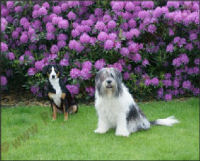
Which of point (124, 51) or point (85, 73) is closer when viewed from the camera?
point (85, 73)

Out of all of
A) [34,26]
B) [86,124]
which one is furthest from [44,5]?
[86,124]

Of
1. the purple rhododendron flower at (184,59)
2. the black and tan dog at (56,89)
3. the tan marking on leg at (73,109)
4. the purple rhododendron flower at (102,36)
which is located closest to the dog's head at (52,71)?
the black and tan dog at (56,89)

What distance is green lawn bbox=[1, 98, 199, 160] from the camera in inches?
195

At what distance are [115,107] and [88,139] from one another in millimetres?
656

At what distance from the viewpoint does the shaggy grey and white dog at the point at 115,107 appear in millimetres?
5547

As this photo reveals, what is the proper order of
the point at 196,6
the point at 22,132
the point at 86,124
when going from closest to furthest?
the point at 22,132 → the point at 86,124 → the point at 196,6

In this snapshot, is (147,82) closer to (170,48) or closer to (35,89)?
(170,48)

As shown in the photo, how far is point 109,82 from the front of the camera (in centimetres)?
544

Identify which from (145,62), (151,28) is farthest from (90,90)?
(151,28)

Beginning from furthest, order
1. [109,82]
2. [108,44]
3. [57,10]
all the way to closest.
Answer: [57,10] → [108,44] → [109,82]

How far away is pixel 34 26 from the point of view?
847 cm

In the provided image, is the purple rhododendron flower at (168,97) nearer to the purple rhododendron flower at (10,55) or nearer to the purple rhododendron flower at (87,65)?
the purple rhododendron flower at (87,65)

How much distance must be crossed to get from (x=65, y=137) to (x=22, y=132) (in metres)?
0.85

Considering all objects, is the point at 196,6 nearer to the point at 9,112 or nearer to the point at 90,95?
the point at 90,95
